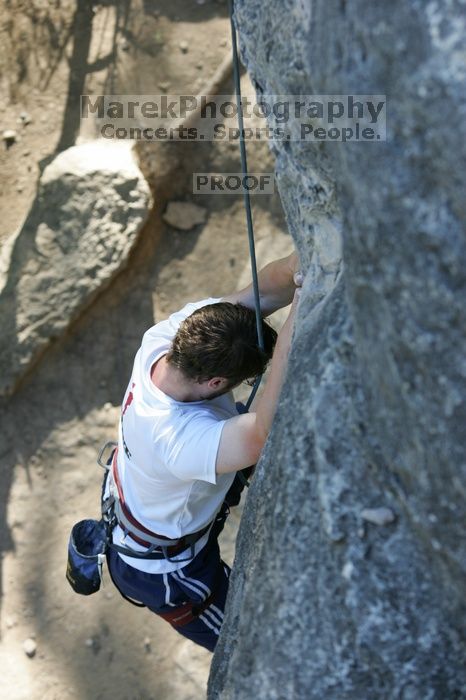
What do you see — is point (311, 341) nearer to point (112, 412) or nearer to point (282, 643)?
point (282, 643)

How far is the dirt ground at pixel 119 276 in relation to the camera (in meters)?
3.50

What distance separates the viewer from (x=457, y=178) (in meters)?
0.99

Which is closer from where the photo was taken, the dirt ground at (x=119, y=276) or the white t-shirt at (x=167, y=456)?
the white t-shirt at (x=167, y=456)

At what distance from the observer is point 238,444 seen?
1.70 m

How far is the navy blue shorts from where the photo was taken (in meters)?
2.08

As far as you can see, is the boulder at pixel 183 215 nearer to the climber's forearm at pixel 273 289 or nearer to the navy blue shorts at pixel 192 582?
the climber's forearm at pixel 273 289

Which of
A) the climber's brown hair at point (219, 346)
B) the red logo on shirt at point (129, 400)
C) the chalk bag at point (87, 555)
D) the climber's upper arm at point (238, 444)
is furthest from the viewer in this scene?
the chalk bag at point (87, 555)

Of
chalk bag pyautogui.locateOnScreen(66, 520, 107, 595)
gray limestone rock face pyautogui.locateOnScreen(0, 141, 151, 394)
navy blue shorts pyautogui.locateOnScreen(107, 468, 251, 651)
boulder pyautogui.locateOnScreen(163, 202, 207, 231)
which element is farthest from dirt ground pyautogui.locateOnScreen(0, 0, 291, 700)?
A: navy blue shorts pyautogui.locateOnScreen(107, 468, 251, 651)

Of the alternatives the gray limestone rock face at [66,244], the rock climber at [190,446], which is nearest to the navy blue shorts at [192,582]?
the rock climber at [190,446]

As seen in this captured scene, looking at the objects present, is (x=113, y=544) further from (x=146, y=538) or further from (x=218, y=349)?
(x=218, y=349)

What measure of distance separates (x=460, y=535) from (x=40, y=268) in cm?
258

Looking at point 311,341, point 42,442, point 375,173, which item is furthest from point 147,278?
point 375,173
